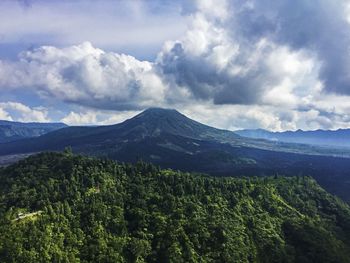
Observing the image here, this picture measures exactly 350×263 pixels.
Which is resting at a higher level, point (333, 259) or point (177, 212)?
point (177, 212)

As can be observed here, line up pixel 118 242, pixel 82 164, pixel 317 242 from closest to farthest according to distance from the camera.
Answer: pixel 118 242 < pixel 317 242 < pixel 82 164

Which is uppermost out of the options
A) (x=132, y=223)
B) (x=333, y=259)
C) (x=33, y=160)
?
(x=33, y=160)

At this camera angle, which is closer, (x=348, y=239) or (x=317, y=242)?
(x=317, y=242)

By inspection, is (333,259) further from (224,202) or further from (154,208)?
(154,208)

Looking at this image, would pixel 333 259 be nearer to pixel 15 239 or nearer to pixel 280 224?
pixel 280 224

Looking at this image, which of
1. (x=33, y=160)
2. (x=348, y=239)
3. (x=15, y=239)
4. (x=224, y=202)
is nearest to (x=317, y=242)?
(x=348, y=239)

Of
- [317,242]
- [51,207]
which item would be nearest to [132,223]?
[51,207]

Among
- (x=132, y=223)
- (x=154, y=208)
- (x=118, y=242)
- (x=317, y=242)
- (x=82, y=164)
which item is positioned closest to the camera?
(x=118, y=242)
